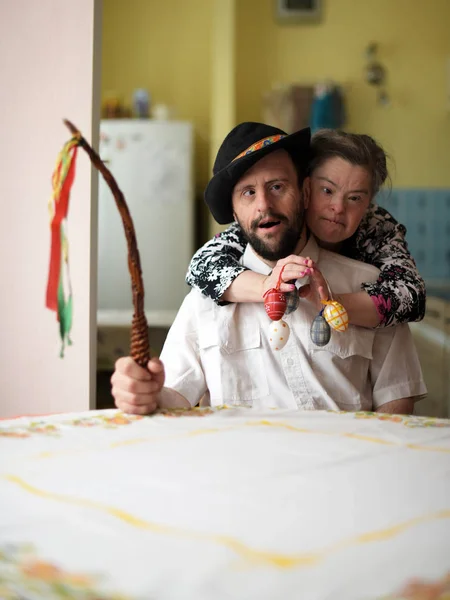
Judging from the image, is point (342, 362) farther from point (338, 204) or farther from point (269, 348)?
point (338, 204)

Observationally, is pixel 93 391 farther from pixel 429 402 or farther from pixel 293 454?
pixel 429 402

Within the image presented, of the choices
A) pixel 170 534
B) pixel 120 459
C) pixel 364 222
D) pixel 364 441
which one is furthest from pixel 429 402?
pixel 170 534

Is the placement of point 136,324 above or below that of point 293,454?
above

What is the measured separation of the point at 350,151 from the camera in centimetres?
165

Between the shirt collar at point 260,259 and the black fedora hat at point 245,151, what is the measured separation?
0.14 metres

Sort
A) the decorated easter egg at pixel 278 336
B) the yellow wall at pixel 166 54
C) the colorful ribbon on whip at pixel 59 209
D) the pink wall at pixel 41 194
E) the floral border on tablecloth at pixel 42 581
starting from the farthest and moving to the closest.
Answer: the yellow wall at pixel 166 54 → the pink wall at pixel 41 194 → the decorated easter egg at pixel 278 336 → the colorful ribbon on whip at pixel 59 209 → the floral border on tablecloth at pixel 42 581

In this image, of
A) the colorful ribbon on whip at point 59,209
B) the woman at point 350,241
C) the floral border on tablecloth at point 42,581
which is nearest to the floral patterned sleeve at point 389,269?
the woman at point 350,241

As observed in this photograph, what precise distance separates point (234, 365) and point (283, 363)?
0.11 m

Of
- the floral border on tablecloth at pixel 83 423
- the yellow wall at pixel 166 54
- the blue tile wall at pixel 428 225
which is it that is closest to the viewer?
the floral border on tablecloth at pixel 83 423

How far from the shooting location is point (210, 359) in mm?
1627

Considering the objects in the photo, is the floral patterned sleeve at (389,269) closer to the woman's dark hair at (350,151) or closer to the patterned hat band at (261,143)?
the woman's dark hair at (350,151)

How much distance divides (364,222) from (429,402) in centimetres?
148

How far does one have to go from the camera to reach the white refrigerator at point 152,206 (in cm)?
471

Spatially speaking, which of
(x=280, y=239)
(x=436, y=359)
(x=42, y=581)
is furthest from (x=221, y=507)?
(x=436, y=359)
